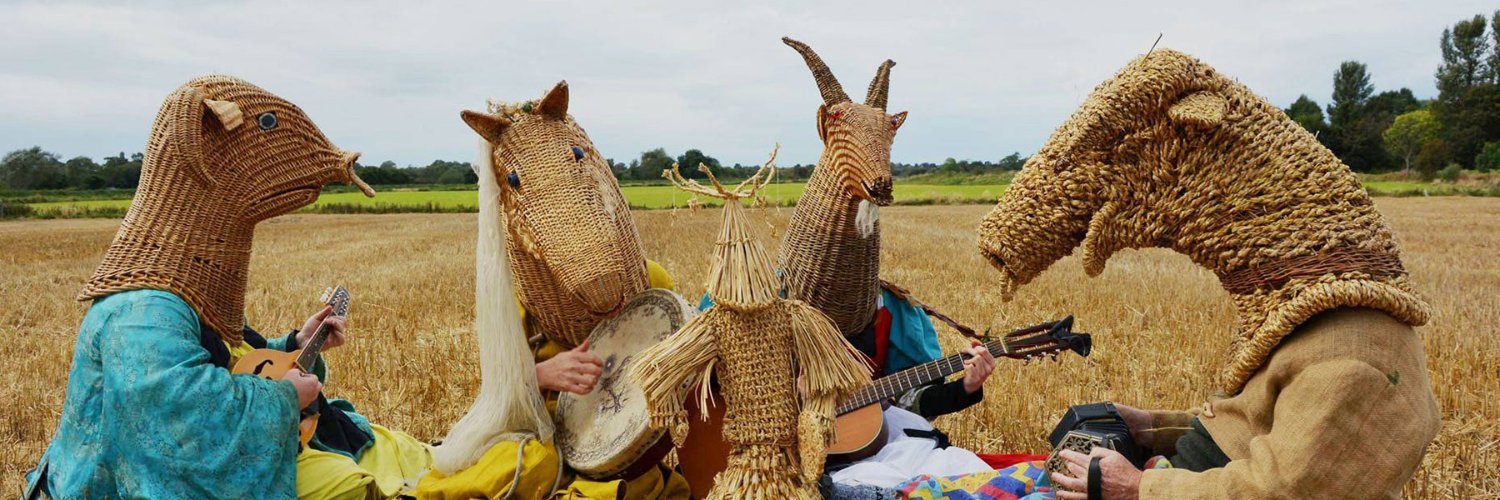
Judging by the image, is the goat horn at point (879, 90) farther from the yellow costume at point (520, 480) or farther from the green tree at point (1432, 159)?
the green tree at point (1432, 159)

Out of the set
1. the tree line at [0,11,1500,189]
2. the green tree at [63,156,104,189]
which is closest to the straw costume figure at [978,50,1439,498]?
the tree line at [0,11,1500,189]

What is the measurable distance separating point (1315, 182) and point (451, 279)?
11.1 m

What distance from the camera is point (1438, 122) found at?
2019 inches

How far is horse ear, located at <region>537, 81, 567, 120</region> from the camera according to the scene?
10.5 ft

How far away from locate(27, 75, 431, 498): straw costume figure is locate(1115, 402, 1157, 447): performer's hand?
9.16 ft

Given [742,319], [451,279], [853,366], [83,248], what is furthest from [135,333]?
[83,248]

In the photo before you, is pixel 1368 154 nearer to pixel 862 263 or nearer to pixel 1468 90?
pixel 1468 90

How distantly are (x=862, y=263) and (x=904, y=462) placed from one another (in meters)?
0.82

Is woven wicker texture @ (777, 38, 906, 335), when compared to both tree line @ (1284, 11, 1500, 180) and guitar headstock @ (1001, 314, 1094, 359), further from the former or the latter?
tree line @ (1284, 11, 1500, 180)

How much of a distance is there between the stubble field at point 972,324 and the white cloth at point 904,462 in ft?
3.47

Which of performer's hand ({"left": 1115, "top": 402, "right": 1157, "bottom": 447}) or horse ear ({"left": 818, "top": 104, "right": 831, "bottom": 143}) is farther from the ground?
horse ear ({"left": 818, "top": 104, "right": 831, "bottom": 143})

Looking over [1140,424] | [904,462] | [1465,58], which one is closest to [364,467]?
→ [904,462]

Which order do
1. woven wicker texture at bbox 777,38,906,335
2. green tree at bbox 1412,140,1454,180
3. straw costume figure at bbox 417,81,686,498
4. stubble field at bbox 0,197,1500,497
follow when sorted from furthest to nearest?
green tree at bbox 1412,140,1454,180 < stubble field at bbox 0,197,1500,497 < woven wicker texture at bbox 777,38,906,335 < straw costume figure at bbox 417,81,686,498

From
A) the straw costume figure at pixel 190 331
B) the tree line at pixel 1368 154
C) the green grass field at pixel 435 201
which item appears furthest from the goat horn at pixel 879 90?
the tree line at pixel 1368 154
